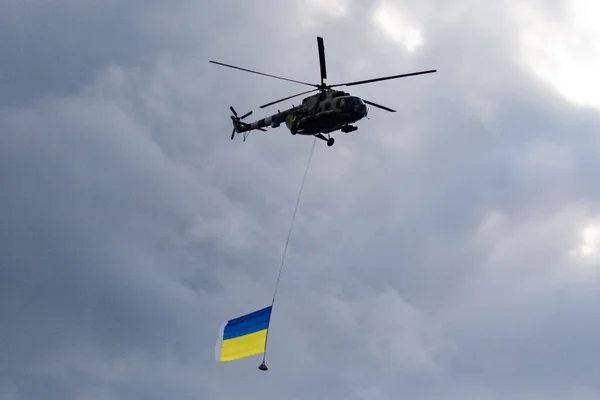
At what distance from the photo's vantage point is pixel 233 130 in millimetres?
88688

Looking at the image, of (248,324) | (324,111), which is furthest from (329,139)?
(248,324)

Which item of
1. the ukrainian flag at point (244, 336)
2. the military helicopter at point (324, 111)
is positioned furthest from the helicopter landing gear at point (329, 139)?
the ukrainian flag at point (244, 336)

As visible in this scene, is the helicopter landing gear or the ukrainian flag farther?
the helicopter landing gear

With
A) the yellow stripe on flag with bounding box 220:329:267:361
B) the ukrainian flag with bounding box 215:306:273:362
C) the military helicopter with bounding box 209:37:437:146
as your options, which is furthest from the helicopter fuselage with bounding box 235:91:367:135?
the yellow stripe on flag with bounding box 220:329:267:361

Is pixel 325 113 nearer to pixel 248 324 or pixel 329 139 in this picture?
pixel 329 139

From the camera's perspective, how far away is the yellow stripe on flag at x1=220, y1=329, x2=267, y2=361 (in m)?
49.9

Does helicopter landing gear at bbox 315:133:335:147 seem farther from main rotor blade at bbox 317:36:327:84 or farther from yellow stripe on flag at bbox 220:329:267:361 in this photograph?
yellow stripe on flag at bbox 220:329:267:361

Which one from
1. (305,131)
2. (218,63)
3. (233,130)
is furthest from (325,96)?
(233,130)

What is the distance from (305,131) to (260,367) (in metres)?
31.1

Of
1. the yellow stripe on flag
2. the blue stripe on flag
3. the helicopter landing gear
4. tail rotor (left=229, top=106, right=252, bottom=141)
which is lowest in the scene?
the yellow stripe on flag

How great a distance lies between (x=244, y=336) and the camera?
51438mm

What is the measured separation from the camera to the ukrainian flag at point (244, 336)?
5016 cm

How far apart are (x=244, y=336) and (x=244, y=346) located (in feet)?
2.52

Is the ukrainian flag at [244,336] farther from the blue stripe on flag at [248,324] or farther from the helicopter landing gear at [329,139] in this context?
the helicopter landing gear at [329,139]
